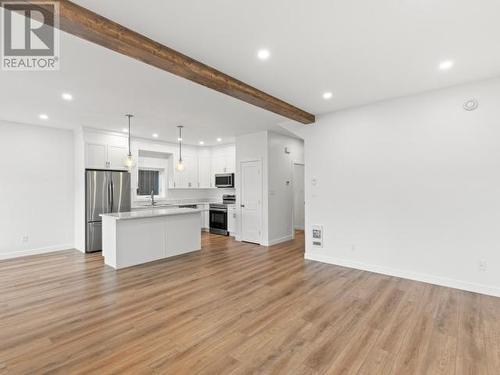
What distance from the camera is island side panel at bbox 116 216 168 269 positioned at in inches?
172

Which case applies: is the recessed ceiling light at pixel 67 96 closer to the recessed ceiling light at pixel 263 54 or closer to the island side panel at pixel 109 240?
the island side panel at pixel 109 240

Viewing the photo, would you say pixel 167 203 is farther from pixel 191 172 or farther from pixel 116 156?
pixel 116 156

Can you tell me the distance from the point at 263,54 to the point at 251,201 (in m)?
4.11

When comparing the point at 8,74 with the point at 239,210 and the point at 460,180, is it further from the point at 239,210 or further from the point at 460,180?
the point at 460,180

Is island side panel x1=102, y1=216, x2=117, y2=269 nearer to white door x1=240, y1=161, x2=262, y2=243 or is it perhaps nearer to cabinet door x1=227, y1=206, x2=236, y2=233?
white door x1=240, y1=161, x2=262, y2=243

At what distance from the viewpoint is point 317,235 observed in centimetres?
493

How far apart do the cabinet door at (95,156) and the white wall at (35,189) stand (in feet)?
2.19

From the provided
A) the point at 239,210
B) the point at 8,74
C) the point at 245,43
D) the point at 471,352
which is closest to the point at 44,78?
the point at 8,74

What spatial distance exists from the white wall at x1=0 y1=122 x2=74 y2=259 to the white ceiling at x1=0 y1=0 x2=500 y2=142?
935 millimetres

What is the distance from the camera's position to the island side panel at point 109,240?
436cm

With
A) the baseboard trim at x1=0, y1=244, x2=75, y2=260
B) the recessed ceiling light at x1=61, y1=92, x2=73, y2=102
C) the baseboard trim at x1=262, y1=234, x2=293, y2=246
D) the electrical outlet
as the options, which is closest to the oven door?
the baseboard trim at x1=262, y1=234, x2=293, y2=246

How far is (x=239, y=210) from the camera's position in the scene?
666cm

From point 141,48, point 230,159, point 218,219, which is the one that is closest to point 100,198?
point 218,219

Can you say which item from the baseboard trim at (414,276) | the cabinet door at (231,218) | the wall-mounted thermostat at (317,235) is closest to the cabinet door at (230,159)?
the cabinet door at (231,218)
